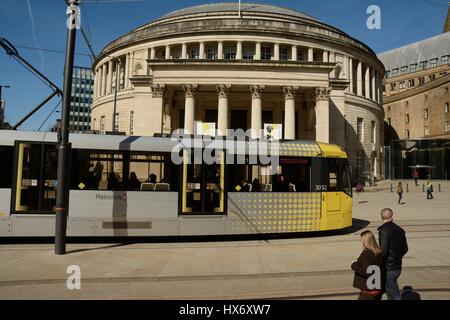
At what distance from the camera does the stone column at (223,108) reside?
39.7 m

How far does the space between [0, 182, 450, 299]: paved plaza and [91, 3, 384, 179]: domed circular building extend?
987 inches

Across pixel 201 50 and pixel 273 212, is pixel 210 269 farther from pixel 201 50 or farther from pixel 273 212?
pixel 201 50

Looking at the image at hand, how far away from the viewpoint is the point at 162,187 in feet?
38.2

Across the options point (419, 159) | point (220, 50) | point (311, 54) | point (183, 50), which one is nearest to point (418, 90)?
point (419, 159)

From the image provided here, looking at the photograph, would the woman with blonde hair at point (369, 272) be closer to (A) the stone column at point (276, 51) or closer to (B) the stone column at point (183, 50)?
(A) the stone column at point (276, 51)

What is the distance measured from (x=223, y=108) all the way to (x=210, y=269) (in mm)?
32666

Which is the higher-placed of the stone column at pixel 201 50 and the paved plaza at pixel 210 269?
the stone column at pixel 201 50

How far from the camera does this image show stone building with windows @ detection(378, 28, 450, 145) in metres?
72.0

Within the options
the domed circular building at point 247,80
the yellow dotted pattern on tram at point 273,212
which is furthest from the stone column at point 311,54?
the yellow dotted pattern on tram at point 273,212

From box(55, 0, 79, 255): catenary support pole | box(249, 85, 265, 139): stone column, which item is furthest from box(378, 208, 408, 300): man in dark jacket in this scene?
box(249, 85, 265, 139): stone column

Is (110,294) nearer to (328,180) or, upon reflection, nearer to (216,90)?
(328,180)

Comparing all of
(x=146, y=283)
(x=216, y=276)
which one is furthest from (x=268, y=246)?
(x=146, y=283)

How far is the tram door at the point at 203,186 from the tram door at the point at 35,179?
416 cm

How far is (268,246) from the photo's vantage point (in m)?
11.6
